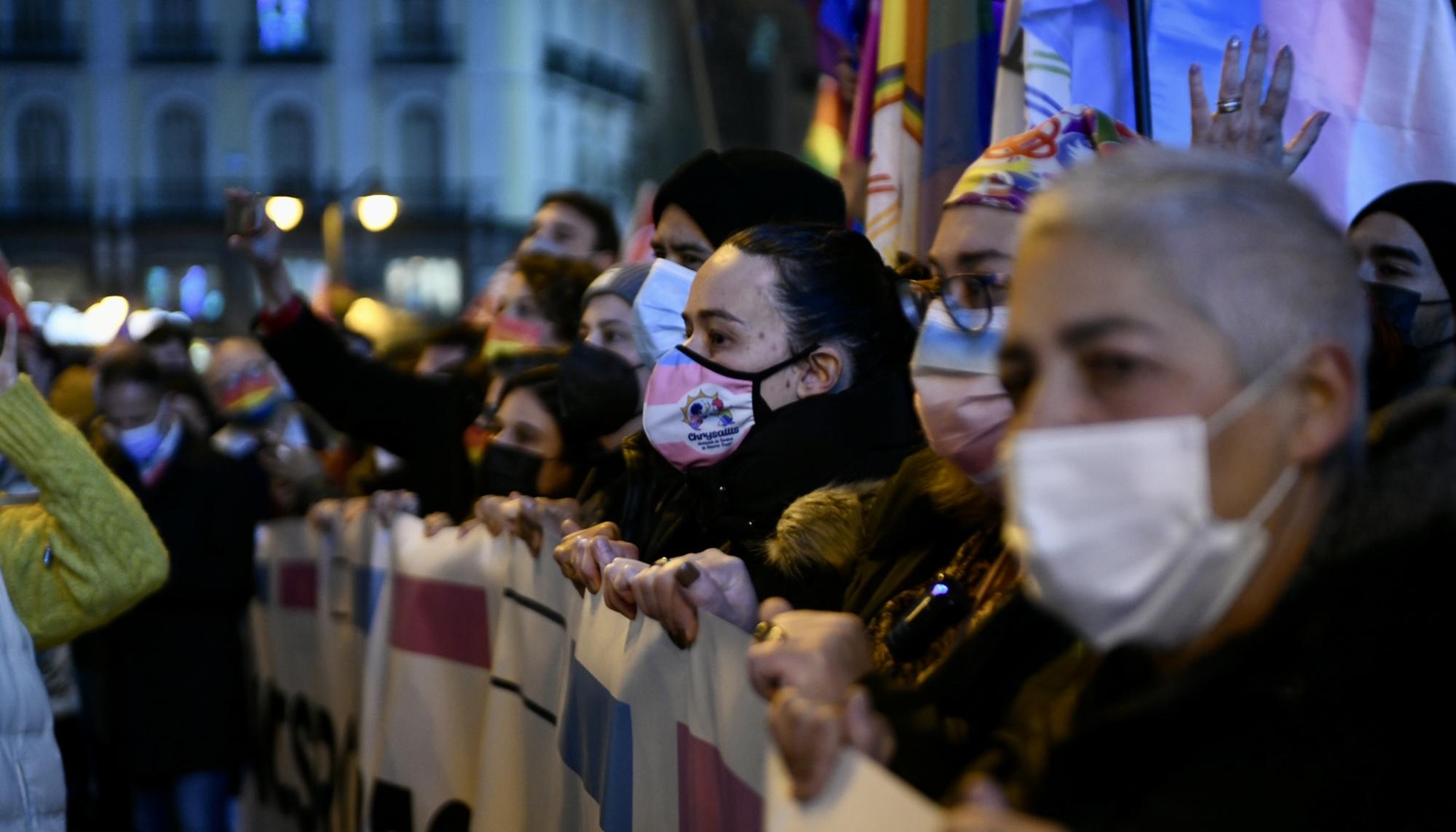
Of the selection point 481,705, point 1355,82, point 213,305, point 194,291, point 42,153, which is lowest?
point 213,305

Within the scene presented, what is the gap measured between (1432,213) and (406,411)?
3551 mm

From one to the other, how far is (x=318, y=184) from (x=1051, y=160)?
5868 centimetres

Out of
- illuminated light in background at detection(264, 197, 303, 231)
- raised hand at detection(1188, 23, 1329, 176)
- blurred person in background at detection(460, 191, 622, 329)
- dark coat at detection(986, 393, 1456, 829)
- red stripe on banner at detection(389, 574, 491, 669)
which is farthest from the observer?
illuminated light in background at detection(264, 197, 303, 231)

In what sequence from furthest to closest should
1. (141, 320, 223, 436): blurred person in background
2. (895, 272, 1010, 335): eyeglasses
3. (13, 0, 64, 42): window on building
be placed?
(13, 0, 64, 42): window on building → (141, 320, 223, 436): blurred person in background → (895, 272, 1010, 335): eyeglasses

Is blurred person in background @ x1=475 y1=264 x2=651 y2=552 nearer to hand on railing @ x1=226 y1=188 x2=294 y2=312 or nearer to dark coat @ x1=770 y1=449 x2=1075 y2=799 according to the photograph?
dark coat @ x1=770 y1=449 x2=1075 y2=799

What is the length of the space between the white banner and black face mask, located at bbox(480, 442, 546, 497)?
0.66 feet

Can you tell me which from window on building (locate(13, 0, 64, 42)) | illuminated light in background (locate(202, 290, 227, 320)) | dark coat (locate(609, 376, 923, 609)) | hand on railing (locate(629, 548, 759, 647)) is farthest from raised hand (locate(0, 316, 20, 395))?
window on building (locate(13, 0, 64, 42))

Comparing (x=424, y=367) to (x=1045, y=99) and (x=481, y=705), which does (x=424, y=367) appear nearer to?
(x=481, y=705)

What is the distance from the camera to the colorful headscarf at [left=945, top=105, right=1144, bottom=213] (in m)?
3.06

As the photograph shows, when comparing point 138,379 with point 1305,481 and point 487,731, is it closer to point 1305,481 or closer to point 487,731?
point 487,731

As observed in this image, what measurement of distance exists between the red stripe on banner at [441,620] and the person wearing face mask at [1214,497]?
3110mm

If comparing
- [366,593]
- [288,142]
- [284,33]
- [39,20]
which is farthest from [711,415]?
[39,20]

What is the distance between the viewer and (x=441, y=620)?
195 inches

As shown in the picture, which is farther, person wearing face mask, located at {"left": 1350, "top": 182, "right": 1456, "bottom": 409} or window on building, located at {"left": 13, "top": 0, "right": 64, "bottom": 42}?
window on building, located at {"left": 13, "top": 0, "right": 64, "bottom": 42}
